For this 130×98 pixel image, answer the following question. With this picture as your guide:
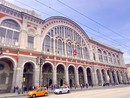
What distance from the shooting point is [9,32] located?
77.9 feet

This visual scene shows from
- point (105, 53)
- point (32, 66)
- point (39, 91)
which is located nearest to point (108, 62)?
point (105, 53)

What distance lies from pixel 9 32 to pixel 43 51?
8753mm

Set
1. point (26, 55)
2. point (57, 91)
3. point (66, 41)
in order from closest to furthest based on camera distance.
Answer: point (57, 91), point (26, 55), point (66, 41)

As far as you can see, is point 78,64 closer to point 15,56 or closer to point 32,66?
point 32,66

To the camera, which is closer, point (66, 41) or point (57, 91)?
point (57, 91)

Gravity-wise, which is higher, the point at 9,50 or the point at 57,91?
the point at 9,50

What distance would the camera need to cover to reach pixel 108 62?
48656 millimetres

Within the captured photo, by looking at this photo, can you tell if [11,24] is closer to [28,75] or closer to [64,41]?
[28,75]

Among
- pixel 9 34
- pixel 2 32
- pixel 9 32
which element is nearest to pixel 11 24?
pixel 9 32

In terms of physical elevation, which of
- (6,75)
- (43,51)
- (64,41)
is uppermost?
(64,41)

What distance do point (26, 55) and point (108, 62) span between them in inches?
1447

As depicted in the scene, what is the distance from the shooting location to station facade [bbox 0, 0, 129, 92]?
2292 centimetres

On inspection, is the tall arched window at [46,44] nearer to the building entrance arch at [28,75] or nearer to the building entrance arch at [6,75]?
the building entrance arch at [28,75]

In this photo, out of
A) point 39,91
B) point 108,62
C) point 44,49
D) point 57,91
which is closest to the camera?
point 39,91
